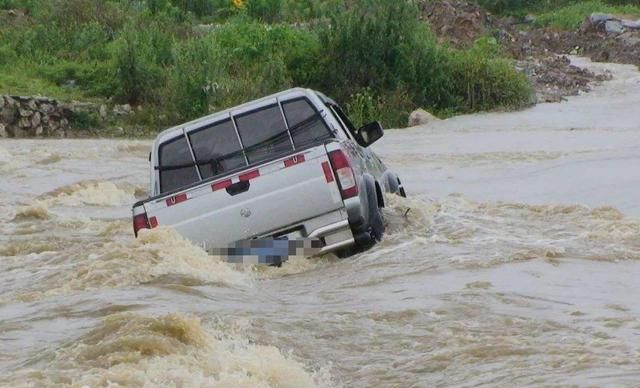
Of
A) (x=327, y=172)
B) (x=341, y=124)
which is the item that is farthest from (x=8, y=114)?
(x=327, y=172)

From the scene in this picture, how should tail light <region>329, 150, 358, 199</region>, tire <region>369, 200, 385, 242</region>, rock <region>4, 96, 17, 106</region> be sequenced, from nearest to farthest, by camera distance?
tail light <region>329, 150, 358, 199</region> < tire <region>369, 200, 385, 242</region> < rock <region>4, 96, 17, 106</region>

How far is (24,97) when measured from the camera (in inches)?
981

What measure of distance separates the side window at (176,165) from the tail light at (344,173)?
5.32 feet

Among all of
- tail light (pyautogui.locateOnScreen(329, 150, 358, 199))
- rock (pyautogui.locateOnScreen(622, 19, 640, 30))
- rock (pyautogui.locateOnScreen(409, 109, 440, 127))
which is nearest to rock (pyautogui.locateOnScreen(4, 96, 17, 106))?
rock (pyautogui.locateOnScreen(409, 109, 440, 127))

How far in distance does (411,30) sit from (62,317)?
19398 mm

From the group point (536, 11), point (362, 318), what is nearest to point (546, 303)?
point (362, 318)

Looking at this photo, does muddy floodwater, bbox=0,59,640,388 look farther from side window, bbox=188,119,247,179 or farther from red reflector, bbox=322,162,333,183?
side window, bbox=188,119,247,179

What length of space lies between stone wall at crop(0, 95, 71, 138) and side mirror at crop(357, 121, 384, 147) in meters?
14.6

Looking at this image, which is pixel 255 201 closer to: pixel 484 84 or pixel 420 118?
pixel 420 118

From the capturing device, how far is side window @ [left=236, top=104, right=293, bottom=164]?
34.3ft

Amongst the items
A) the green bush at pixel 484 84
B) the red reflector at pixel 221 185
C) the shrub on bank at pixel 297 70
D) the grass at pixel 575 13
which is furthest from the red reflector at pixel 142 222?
the grass at pixel 575 13

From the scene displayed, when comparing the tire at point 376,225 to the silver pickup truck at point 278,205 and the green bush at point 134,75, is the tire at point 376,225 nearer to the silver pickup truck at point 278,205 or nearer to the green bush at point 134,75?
the silver pickup truck at point 278,205

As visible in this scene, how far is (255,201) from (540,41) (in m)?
38.3

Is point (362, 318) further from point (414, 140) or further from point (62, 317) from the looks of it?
point (414, 140)
